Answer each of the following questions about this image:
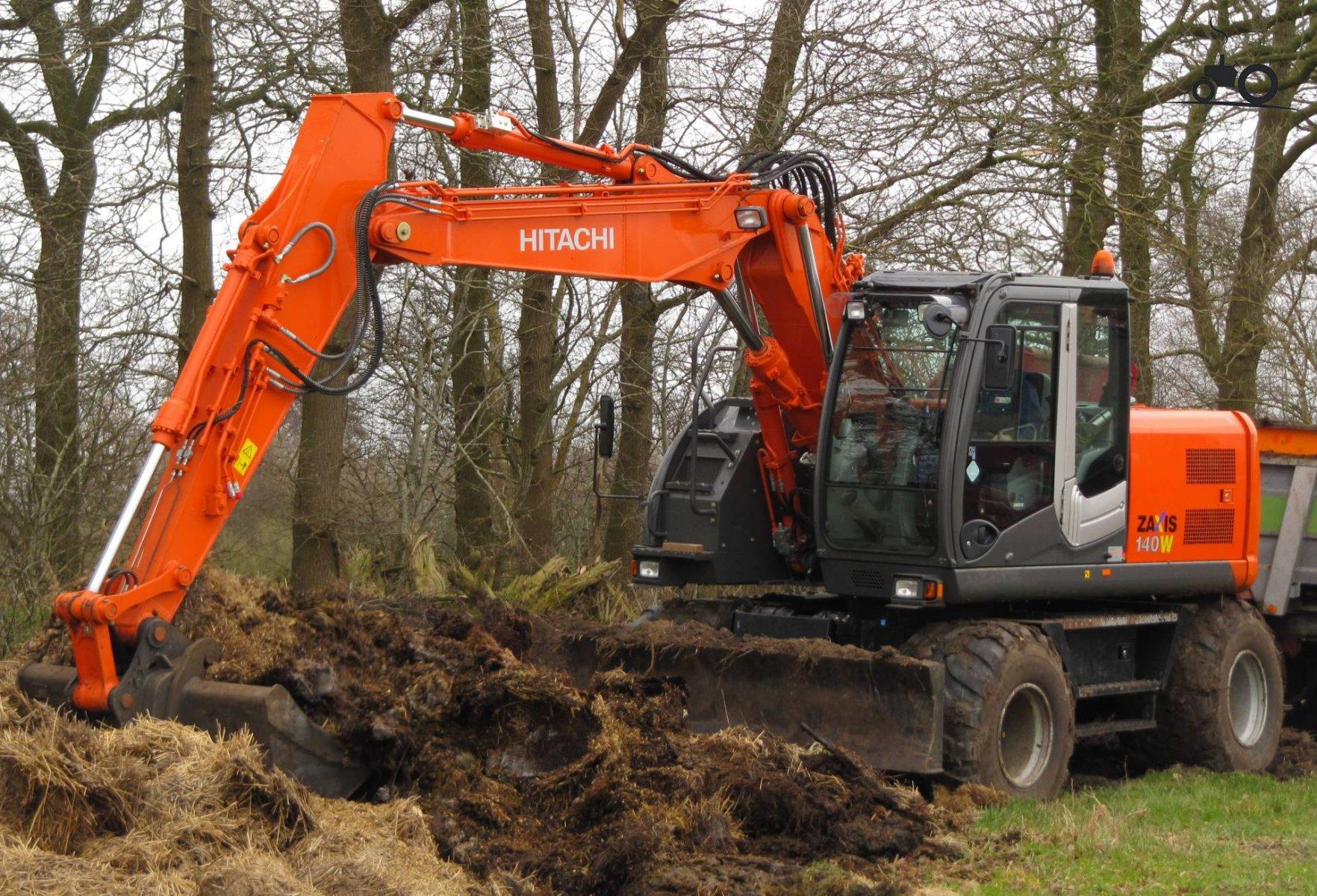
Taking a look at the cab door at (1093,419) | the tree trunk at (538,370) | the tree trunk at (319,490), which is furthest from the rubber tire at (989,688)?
the tree trunk at (538,370)

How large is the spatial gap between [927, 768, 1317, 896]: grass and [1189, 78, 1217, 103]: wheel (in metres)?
4.72

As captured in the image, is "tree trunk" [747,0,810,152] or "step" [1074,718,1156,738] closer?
→ "step" [1074,718,1156,738]

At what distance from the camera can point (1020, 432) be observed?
26.7 feet

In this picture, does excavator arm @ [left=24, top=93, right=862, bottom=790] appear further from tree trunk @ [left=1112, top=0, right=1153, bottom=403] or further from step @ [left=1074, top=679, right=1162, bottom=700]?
tree trunk @ [left=1112, top=0, right=1153, bottom=403]

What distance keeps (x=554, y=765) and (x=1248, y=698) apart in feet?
17.3

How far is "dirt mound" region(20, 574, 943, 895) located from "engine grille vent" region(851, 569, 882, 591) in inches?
45.3

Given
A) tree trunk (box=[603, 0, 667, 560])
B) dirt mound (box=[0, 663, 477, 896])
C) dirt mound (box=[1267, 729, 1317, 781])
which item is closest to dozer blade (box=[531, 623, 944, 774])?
dirt mound (box=[0, 663, 477, 896])

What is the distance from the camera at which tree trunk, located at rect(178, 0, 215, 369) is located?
12414mm

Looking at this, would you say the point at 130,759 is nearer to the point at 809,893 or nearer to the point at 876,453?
the point at 809,893

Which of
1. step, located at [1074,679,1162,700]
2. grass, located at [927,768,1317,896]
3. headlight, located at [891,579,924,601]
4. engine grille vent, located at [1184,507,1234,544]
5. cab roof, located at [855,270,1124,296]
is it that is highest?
cab roof, located at [855,270,1124,296]

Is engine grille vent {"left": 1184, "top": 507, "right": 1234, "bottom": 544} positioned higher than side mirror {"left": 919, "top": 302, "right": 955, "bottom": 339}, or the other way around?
side mirror {"left": 919, "top": 302, "right": 955, "bottom": 339}

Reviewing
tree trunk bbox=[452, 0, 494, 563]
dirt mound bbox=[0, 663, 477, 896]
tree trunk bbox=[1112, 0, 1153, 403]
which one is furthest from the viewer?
tree trunk bbox=[1112, 0, 1153, 403]

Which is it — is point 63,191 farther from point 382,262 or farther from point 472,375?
point 382,262

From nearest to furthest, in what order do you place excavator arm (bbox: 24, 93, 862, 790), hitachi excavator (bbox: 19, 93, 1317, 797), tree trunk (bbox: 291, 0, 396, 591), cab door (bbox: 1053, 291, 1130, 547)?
excavator arm (bbox: 24, 93, 862, 790) → hitachi excavator (bbox: 19, 93, 1317, 797) → cab door (bbox: 1053, 291, 1130, 547) → tree trunk (bbox: 291, 0, 396, 591)
